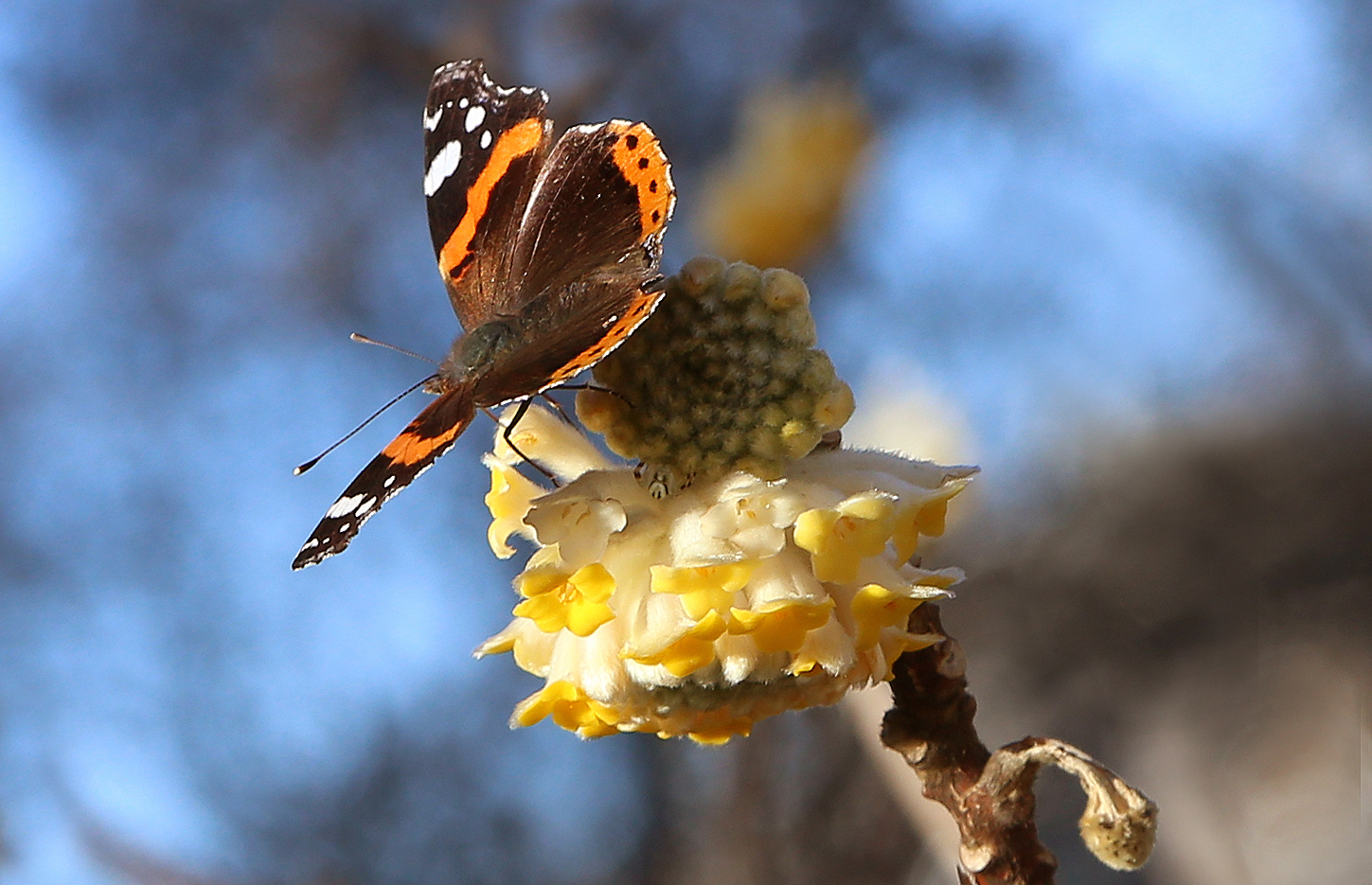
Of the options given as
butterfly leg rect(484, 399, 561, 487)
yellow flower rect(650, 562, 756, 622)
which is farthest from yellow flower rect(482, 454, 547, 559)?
yellow flower rect(650, 562, 756, 622)

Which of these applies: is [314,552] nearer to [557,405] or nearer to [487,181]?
[557,405]

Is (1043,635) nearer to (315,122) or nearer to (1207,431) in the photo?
(1207,431)

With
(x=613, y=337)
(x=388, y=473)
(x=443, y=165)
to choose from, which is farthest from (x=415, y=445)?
(x=443, y=165)

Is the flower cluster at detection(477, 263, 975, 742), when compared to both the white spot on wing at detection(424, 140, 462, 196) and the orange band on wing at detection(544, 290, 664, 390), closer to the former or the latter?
the orange band on wing at detection(544, 290, 664, 390)

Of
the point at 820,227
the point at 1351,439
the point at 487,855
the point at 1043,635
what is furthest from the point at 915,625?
the point at 487,855

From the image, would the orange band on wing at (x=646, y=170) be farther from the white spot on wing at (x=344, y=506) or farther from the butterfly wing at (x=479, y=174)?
the white spot on wing at (x=344, y=506)
